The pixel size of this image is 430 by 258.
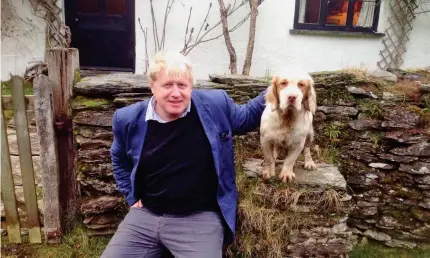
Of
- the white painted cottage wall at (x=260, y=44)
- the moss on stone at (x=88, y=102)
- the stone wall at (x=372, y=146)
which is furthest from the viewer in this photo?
the white painted cottage wall at (x=260, y=44)

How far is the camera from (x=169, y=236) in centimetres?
243

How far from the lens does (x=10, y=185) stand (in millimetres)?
3246

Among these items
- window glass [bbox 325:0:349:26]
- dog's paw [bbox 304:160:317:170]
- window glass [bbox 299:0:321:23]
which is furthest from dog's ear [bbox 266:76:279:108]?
window glass [bbox 325:0:349:26]

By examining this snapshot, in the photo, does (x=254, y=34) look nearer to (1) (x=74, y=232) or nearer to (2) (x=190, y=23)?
(2) (x=190, y=23)

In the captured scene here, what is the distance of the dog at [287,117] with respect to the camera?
245 cm

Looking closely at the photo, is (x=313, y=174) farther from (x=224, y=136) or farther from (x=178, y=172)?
(x=178, y=172)

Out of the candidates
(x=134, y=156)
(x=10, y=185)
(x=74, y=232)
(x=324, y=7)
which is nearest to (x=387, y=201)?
(x=134, y=156)

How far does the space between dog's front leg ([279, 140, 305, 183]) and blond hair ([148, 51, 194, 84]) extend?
0.99 m

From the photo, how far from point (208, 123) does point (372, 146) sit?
213 cm

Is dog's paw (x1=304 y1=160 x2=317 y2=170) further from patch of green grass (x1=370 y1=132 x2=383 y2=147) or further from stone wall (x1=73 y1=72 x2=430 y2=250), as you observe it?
patch of green grass (x1=370 y1=132 x2=383 y2=147)

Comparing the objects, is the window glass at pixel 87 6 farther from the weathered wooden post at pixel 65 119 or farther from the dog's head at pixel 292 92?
the dog's head at pixel 292 92

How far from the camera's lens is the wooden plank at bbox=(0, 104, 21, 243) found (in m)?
3.13

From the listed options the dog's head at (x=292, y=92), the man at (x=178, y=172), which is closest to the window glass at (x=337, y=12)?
the dog's head at (x=292, y=92)

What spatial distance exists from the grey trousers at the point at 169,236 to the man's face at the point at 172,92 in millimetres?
736
